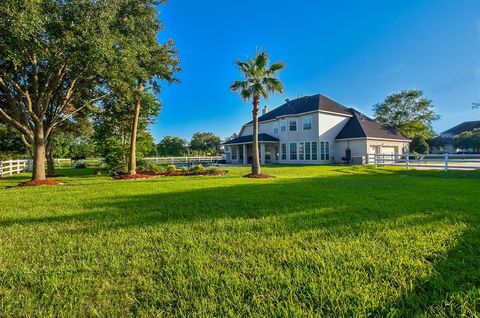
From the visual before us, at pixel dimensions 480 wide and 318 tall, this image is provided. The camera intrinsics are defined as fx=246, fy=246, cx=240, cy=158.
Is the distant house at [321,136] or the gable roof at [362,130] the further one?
the distant house at [321,136]

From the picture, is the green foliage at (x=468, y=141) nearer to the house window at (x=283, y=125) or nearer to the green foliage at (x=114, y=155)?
the house window at (x=283, y=125)

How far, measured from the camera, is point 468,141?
46.7m

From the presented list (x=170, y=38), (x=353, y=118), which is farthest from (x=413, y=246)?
(x=353, y=118)

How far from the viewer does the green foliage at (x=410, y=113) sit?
36.3m

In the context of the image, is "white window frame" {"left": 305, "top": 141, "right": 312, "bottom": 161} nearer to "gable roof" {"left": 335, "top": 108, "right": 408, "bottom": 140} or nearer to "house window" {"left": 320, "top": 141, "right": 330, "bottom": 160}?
"house window" {"left": 320, "top": 141, "right": 330, "bottom": 160}

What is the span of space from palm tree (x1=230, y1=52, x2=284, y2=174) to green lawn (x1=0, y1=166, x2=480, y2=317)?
32.7ft

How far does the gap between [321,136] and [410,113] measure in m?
21.1

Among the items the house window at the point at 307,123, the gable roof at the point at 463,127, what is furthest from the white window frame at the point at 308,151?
the gable roof at the point at 463,127

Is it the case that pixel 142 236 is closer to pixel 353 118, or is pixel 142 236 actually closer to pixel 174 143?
pixel 353 118

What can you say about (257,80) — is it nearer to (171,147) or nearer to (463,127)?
(171,147)

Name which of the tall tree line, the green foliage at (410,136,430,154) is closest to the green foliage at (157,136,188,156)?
the tall tree line

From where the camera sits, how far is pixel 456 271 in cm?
254

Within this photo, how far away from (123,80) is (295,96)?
26826mm

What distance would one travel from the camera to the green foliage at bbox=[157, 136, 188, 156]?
58.5 metres
